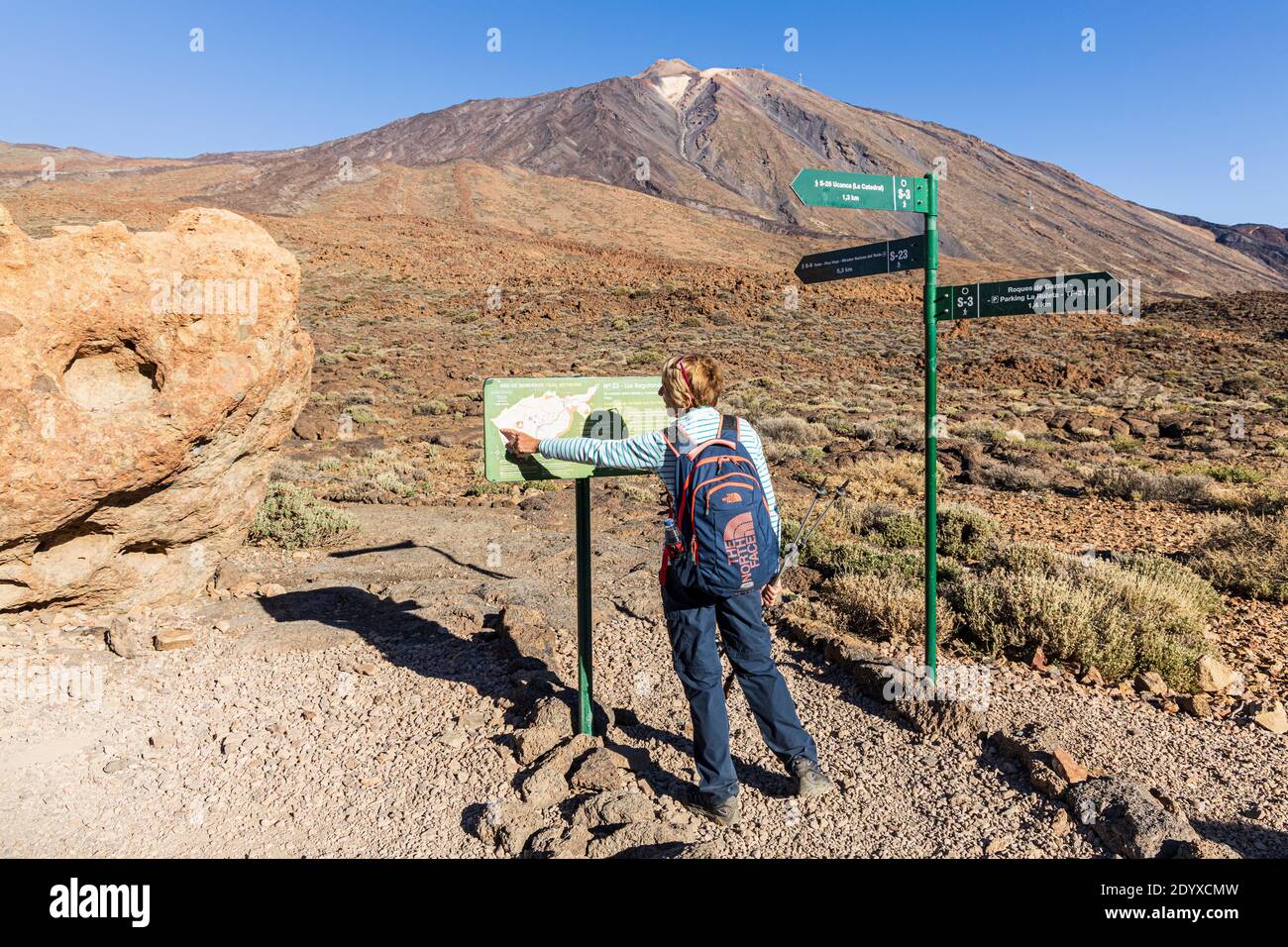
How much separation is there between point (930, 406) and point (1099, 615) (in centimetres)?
213

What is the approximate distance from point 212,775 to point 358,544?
13.5ft

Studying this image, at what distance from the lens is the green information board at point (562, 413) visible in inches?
137

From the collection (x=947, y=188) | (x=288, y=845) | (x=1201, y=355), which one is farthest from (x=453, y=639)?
(x=947, y=188)

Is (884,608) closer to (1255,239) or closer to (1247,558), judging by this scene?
(1247,558)

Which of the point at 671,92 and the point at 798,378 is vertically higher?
the point at 671,92

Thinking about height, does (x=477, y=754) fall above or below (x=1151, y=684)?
below

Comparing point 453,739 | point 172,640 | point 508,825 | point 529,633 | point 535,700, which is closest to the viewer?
point 508,825

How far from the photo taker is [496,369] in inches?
854

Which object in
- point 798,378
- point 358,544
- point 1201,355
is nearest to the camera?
point 358,544

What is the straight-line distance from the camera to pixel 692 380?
3.04 meters

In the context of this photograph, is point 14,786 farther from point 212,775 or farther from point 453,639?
point 453,639

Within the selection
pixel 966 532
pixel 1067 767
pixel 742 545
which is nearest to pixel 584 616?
pixel 742 545

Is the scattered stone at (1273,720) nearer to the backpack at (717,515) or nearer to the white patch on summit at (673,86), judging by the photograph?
the backpack at (717,515)

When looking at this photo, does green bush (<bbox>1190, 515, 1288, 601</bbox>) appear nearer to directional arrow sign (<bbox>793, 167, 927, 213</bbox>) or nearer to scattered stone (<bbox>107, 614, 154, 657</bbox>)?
directional arrow sign (<bbox>793, 167, 927, 213</bbox>)
